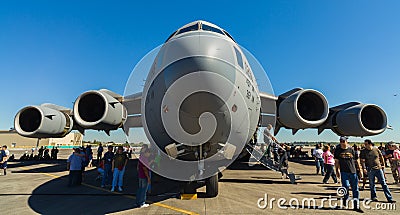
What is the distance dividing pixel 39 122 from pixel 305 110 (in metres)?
12.8

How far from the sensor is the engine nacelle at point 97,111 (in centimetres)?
909

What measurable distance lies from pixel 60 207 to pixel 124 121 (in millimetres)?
5764

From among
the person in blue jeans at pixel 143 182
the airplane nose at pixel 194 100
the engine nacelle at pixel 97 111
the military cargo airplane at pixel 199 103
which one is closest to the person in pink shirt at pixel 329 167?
the military cargo airplane at pixel 199 103

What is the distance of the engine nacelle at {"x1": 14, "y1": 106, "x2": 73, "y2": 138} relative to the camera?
10523 millimetres

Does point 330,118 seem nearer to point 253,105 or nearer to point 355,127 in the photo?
point 355,127

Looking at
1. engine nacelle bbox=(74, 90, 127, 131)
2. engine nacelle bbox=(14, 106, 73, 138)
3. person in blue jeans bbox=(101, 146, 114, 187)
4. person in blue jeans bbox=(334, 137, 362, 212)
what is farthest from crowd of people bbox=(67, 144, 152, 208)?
person in blue jeans bbox=(334, 137, 362, 212)

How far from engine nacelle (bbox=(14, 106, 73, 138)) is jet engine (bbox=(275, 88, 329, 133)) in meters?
10.8

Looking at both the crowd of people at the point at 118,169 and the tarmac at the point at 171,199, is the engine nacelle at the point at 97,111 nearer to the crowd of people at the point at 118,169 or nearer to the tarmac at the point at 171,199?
the crowd of people at the point at 118,169

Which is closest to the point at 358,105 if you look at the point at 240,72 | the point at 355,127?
the point at 355,127

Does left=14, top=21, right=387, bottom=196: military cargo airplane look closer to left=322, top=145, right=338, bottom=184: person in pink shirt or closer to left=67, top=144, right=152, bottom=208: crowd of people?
left=67, top=144, right=152, bottom=208: crowd of people

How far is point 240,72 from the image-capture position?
4.91 meters

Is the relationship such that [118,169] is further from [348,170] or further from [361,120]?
[361,120]

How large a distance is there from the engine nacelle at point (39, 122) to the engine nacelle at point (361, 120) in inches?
565

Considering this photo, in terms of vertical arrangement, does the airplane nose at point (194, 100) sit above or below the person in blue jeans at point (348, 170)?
above
